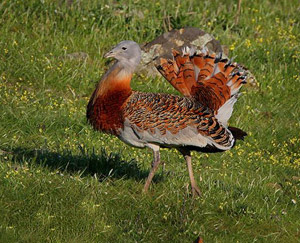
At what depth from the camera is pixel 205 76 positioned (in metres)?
6.91

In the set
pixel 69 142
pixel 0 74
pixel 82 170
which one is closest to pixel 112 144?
pixel 69 142

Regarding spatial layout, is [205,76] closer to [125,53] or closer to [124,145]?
[125,53]

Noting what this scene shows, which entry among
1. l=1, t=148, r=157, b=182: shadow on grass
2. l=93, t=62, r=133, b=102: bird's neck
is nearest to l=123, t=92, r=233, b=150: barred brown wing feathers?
l=93, t=62, r=133, b=102: bird's neck

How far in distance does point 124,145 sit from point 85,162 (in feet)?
3.76

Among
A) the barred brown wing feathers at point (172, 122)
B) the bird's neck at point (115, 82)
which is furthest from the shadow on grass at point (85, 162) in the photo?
the bird's neck at point (115, 82)

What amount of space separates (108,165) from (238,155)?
6.32 feet

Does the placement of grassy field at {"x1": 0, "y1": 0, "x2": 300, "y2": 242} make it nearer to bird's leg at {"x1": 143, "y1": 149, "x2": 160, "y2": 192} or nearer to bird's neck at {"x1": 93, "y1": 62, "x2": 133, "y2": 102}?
bird's leg at {"x1": 143, "y1": 149, "x2": 160, "y2": 192}

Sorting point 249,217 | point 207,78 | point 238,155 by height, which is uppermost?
point 207,78

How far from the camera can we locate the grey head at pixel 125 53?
6.51m

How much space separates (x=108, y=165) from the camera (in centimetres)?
698

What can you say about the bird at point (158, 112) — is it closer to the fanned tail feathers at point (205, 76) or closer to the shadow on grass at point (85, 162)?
the fanned tail feathers at point (205, 76)

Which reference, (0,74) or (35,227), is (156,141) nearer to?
(35,227)

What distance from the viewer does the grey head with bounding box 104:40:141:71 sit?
651cm

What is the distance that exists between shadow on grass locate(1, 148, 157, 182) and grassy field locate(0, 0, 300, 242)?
0.02 meters
